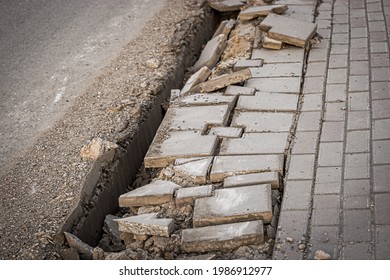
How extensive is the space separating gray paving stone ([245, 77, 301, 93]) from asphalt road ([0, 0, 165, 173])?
1.76 m

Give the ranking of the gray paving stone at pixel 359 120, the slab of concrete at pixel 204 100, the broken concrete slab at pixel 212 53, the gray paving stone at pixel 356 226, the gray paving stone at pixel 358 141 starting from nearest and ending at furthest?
A: the gray paving stone at pixel 356 226, the gray paving stone at pixel 358 141, the gray paving stone at pixel 359 120, the slab of concrete at pixel 204 100, the broken concrete slab at pixel 212 53

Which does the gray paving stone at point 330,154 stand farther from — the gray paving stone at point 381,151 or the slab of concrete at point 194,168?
the slab of concrete at point 194,168

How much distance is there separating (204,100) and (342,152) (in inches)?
61.2

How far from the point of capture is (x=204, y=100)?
6.45 meters

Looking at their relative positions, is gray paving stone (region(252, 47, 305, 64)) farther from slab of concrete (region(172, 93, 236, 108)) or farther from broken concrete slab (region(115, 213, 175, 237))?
broken concrete slab (region(115, 213, 175, 237))

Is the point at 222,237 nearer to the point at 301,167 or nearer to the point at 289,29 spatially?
the point at 301,167

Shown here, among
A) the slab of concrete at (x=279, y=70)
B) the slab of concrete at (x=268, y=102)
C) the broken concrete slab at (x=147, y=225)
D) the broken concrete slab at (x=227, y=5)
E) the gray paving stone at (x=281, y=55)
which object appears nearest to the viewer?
the broken concrete slab at (x=147, y=225)

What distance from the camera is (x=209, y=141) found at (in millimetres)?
5738

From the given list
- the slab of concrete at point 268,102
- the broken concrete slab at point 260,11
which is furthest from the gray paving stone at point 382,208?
the broken concrete slab at point 260,11

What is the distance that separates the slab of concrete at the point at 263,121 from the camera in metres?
5.90

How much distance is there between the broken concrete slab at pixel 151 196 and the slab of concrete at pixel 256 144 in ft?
1.95

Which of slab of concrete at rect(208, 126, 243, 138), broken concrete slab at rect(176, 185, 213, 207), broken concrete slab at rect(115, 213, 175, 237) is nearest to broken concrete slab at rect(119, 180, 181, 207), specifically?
broken concrete slab at rect(176, 185, 213, 207)

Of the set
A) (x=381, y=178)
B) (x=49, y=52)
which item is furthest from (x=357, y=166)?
(x=49, y=52)

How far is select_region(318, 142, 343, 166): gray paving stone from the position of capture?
5.30 metres
